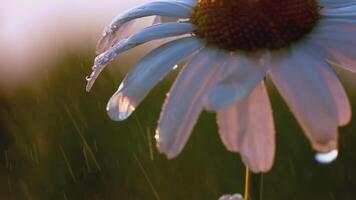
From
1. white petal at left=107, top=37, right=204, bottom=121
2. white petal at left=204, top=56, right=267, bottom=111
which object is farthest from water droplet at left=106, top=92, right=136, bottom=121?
white petal at left=204, top=56, right=267, bottom=111

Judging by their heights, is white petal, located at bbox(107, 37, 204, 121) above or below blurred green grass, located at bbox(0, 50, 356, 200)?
above

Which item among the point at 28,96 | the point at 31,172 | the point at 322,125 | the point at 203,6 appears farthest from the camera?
the point at 28,96

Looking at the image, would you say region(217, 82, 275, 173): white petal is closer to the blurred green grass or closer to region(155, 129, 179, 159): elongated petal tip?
region(155, 129, 179, 159): elongated petal tip

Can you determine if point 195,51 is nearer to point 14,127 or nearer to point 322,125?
point 322,125

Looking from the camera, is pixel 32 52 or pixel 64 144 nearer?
pixel 64 144

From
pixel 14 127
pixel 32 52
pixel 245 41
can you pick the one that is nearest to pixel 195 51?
pixel 245 41

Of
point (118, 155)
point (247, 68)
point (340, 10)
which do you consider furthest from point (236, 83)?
point (118, 155)
